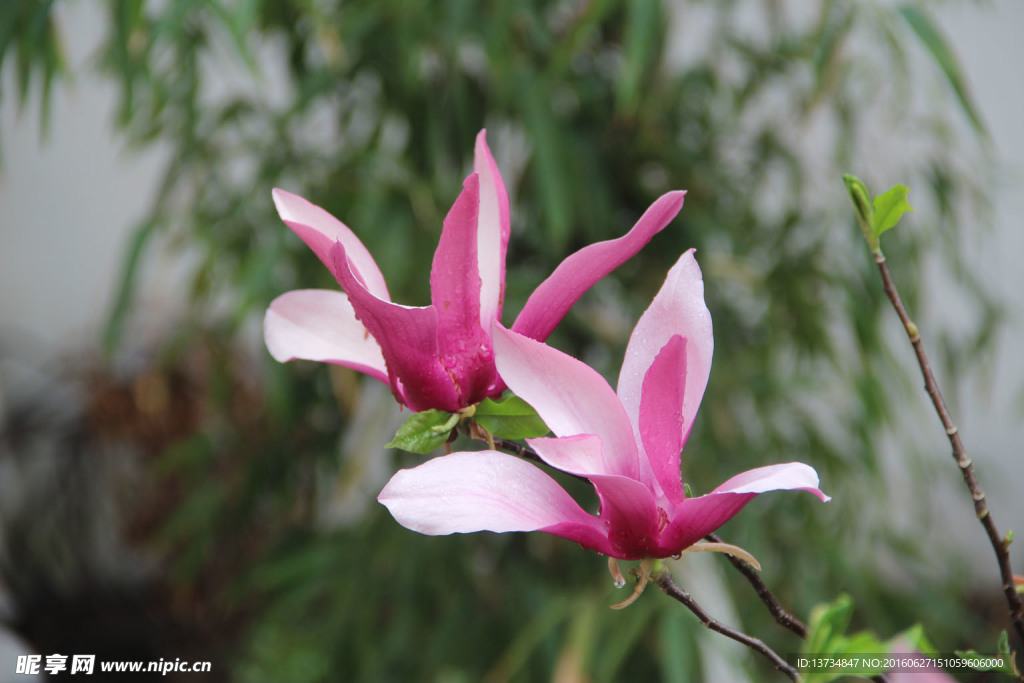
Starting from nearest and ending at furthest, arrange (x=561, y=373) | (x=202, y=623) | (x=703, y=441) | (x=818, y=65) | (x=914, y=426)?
(x=561, y=373)
(x=818, y=65)
(x=703, y=441)
(x=202, y=623)
(x=914, y=426)

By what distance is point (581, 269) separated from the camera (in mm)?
141

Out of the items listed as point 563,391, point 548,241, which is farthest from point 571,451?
point 548,241

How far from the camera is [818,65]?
19.3 inches

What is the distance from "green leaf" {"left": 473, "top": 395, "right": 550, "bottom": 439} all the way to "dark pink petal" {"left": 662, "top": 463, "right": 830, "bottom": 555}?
0.10ft

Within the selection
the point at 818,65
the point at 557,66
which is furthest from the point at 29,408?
the point at 818,65

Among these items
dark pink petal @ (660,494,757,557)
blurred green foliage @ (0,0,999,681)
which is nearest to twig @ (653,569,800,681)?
dark pink petal @ (660,494,757,557)

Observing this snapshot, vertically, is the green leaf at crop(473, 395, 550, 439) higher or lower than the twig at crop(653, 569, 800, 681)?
higher

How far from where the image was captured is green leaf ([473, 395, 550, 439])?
0.49 feet

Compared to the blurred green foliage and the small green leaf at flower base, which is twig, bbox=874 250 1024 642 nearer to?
the small green leaf at flower base

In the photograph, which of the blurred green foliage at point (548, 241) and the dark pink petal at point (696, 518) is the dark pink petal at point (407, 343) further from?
the blurred green foliage at point (548, 241)

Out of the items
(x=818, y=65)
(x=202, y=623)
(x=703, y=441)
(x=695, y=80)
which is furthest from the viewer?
(x=202, y=623)

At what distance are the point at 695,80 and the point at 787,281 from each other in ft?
0.74

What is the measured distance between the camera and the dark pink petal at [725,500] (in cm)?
12

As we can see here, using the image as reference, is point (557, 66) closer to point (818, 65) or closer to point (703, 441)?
point (818, 65)
